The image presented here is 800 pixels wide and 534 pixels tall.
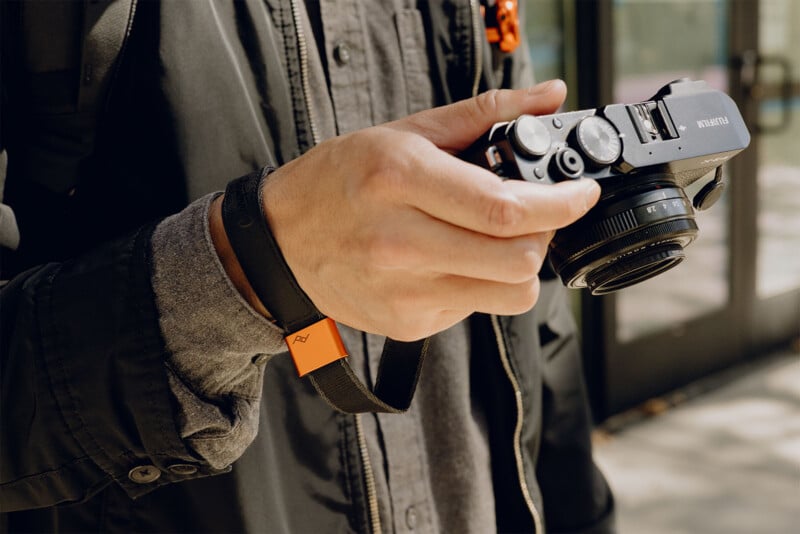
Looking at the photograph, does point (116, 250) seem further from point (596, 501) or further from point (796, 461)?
point (796, 461)

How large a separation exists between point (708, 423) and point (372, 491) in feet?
8.49

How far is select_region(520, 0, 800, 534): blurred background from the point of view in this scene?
273 cm

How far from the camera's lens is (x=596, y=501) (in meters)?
1.11

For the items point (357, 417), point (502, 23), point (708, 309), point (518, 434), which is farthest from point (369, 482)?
point (708, 309)

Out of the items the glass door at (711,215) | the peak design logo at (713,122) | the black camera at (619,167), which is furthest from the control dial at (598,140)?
the glass door at (711,215)

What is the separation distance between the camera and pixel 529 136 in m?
0.65

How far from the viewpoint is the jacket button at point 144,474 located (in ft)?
2.23

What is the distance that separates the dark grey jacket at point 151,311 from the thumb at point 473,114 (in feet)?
0.79

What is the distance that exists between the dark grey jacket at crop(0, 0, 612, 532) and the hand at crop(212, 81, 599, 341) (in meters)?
0.15

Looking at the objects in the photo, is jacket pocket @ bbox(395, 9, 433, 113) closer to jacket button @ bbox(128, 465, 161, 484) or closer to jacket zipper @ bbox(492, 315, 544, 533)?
jacket zipper @ bbox(492, 315, 544, 533)

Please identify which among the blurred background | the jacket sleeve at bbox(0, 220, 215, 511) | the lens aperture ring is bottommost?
the blurred background

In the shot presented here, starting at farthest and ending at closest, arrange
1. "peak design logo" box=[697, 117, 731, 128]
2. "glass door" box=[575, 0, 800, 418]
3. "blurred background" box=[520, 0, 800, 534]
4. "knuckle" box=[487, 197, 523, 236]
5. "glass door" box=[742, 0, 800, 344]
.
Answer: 1. "glass door" box=[742, 0, 800, 344]
2. "glass door" box=[575, 0, 800, 418]
3. "blurred background" box=[520, 0, 800, 534]
4. "peak design logo" box=[697, 117, 731, 128]
5. "knuckle" box=[487, 197, 523, 236]

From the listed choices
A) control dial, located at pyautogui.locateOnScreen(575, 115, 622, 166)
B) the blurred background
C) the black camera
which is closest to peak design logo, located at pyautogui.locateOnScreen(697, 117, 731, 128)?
the black camera

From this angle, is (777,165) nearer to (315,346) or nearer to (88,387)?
(315,346)
